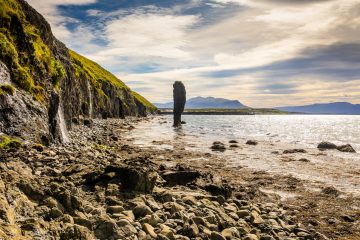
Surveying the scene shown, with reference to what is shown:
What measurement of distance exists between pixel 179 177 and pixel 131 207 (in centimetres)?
701

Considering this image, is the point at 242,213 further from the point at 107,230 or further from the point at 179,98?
the point at 179,98

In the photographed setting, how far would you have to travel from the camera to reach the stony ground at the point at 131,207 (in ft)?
27.3

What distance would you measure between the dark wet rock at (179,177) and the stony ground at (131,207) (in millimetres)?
58

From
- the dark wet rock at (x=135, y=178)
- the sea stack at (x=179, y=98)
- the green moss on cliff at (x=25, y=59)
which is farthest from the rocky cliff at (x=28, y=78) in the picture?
the sea stack at (x=179, y=98)

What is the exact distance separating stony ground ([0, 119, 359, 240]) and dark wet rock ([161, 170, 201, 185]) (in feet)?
0.19

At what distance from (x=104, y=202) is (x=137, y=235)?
9.02ft

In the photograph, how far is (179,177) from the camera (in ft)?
59.5

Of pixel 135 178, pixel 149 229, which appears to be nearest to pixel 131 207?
pixel 149 229

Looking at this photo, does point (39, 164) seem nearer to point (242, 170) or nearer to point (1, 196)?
point (1, 196)

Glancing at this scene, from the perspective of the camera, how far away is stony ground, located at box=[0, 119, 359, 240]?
8.31 m

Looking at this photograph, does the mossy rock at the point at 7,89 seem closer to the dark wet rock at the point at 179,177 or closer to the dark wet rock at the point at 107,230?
the dark wet rock at the point at 179,177

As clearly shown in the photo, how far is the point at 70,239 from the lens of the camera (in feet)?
25.2

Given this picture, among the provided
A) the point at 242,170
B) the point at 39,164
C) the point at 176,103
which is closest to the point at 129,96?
the point at 176,103

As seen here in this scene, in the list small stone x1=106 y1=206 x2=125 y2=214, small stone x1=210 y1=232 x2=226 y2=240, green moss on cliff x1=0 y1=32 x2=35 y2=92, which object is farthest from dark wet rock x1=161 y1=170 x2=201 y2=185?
green moss on cliff x1=0 y1=32 x2=35 y2=92
